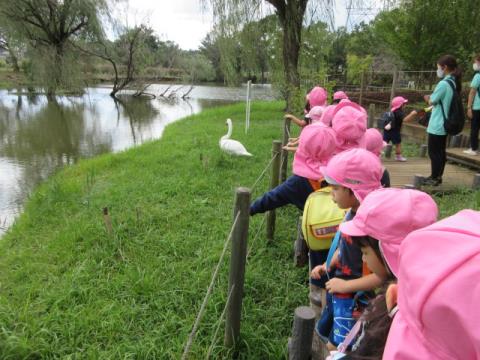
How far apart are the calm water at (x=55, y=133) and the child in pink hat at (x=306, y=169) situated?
3.66 m

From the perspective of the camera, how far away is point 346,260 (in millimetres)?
1479

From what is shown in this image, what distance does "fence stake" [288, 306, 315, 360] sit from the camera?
124 centimetres

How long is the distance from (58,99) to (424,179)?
62.2 ft

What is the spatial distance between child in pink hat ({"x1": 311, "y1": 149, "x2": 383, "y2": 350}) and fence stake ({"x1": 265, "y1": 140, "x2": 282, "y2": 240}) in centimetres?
137

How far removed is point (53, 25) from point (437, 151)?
1937 cm

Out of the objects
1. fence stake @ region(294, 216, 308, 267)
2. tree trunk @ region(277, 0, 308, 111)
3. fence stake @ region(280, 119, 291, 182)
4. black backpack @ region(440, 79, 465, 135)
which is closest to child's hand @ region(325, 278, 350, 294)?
fence stake @ region(294, 216, 308, 267)

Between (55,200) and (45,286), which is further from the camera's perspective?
(55,200)

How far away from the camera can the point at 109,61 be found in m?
20.9

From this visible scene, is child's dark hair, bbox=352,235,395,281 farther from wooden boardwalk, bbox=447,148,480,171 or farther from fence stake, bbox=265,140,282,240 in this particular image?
wooden boardwalk, bbox=447,148,480,171

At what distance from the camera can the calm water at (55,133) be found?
6793 mm

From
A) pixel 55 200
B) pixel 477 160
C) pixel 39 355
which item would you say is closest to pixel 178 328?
pixel 39 355

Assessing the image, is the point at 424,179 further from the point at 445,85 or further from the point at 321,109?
the point at 321,109

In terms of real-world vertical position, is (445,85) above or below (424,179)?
above

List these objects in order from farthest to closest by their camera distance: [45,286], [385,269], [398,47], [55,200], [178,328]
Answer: [398,47], [55,200], [45,286], [178,328], [385,269]
